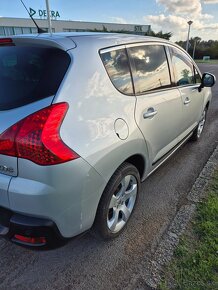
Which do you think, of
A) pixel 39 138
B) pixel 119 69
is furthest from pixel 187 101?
pixel 39 138

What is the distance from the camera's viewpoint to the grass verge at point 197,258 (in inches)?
74.0

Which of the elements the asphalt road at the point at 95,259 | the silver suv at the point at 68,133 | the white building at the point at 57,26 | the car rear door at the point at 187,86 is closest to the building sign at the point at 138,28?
the white building at the point at 57,26

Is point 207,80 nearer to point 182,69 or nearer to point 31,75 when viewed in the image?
point 182,69

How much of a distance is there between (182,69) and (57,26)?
4665 cm

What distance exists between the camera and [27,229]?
1.63 m

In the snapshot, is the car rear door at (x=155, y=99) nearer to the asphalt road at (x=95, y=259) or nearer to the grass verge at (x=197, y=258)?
the asphalt road at (x=95, y=259)

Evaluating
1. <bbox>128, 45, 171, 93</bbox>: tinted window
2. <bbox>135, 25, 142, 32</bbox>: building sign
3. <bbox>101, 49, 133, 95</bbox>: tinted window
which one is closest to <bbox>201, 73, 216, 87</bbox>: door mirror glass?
<bbox>128, 45, 171, 93</bbox>: tinted window

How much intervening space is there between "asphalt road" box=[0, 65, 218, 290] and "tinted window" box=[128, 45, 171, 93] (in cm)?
132

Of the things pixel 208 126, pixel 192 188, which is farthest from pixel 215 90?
pixel 192 188

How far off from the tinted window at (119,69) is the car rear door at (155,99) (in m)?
0.10

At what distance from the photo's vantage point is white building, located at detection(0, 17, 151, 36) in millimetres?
40950

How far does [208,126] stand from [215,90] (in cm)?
564

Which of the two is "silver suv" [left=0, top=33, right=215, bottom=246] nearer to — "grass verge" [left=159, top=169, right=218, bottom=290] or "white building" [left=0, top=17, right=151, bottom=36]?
"grass verge" [left=159, top=169, right=218, bottom=290]

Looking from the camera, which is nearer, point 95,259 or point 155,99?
point 95,259
